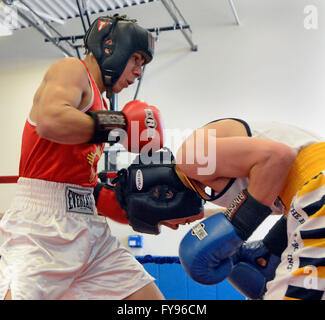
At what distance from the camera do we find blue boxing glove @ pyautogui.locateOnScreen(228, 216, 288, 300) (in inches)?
56.6

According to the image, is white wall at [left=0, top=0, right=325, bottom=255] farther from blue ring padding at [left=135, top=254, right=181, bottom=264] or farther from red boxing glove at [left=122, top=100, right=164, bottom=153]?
red boxing glove at [left=122, top=100, right=164, bottom=153]

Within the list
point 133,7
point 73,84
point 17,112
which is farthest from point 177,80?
point 73,84

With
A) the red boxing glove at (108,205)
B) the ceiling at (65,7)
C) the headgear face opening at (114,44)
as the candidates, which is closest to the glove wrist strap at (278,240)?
the red boxing glove at (108,205)

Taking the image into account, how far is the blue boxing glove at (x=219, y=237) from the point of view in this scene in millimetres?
1181

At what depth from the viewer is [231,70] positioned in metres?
4.90

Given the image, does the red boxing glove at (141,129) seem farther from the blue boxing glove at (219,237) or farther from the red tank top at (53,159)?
the blue boxing glove at (219,237)

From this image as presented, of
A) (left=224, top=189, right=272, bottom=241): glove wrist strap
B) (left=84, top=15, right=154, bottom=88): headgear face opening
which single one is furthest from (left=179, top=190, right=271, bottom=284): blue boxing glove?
(left=84, top=15, right=154, bottom=88): headgear face opening

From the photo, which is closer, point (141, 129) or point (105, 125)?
point (105, 125)

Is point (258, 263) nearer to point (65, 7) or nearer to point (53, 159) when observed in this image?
point (53, 159)

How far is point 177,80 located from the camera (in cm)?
518

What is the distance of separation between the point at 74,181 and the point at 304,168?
3.00ft

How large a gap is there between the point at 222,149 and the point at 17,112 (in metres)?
5.27

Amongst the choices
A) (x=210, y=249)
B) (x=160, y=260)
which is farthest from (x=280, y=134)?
(x=160, y=260)

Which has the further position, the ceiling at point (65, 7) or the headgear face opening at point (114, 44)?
the ceiling at point (65, 7)
